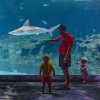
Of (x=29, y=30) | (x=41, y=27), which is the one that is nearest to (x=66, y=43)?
(x=41, y=27)

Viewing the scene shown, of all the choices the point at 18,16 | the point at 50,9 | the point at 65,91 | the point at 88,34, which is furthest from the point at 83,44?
the point at 65,91

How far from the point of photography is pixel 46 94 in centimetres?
636

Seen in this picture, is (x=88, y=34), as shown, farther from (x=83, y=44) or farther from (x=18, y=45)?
(x=18, y=45)

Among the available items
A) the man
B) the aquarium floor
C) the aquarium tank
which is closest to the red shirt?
the man

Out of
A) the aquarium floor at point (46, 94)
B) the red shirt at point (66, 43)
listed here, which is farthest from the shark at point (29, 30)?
the red shirt at point (66, 43)

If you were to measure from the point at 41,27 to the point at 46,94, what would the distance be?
332 cm

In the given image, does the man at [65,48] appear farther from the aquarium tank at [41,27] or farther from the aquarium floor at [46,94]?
the aquarium tank at [41,27]

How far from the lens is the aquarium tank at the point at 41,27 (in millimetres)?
9234

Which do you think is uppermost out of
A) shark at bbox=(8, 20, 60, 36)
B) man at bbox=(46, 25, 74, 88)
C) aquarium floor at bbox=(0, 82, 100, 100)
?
shark at bbox=(8, 20, 60, 36)

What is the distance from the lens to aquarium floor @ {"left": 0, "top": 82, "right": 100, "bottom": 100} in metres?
5.98

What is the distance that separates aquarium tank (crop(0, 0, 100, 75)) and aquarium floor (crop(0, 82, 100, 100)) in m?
1.42

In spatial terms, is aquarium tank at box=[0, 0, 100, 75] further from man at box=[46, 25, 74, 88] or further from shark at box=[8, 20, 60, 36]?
A: man at box=[46, 25, 74, 88]

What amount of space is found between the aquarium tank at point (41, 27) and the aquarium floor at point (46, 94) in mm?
1422

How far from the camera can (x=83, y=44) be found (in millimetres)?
9445
